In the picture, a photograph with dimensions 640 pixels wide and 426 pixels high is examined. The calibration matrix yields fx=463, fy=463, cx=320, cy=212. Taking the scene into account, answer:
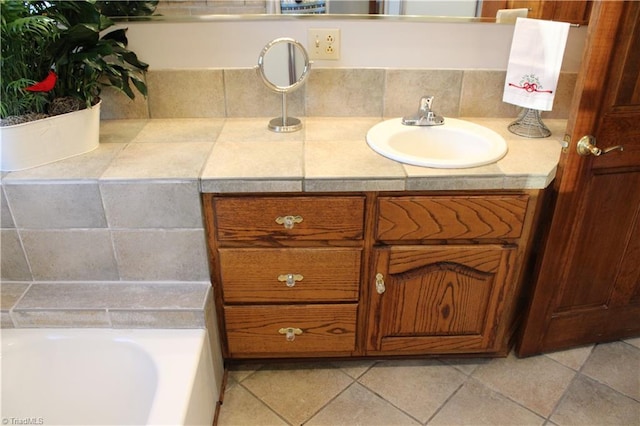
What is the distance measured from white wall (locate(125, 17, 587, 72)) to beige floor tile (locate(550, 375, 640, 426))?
3.68ft

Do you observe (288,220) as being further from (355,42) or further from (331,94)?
(355,42)

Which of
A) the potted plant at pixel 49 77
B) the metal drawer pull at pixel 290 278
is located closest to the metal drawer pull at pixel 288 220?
the metal drawer pull at pixel 290 278

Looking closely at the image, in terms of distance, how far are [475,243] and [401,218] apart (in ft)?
0.82

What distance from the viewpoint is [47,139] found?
1.29m

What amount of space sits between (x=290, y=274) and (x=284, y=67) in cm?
68

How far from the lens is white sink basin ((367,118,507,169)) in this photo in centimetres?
148

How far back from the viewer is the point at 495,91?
169 cm

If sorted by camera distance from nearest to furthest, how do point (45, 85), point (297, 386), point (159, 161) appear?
1. point (45, 85)
2. point (159, 161)
3. point (297, 386)

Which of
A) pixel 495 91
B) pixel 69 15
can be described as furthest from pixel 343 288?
pixel 69 15

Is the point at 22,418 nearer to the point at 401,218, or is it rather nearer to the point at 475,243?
the point at 401,218

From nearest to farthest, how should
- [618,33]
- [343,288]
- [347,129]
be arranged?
[618,33] → [343,288] → [347,129]

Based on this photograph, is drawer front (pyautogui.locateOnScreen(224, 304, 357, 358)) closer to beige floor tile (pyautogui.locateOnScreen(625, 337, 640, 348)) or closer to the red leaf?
the red leaf

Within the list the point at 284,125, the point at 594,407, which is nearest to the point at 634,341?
the point at 594,407

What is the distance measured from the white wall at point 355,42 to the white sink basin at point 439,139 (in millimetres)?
233
